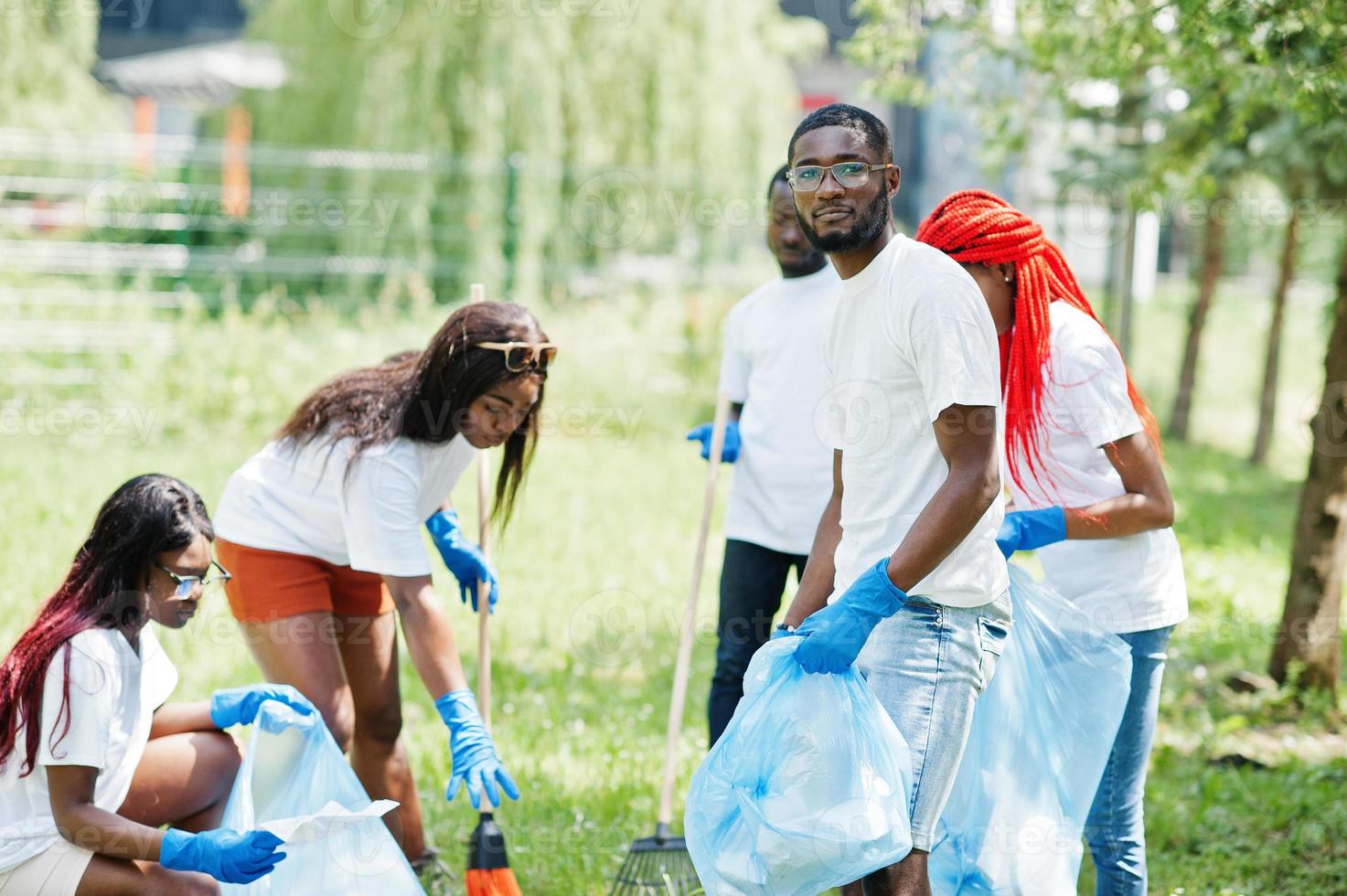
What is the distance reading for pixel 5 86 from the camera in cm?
1088

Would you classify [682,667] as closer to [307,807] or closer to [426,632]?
[426,632]

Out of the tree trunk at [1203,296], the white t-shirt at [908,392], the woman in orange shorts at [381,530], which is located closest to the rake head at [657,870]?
the woman in orange shorts at [381,530]

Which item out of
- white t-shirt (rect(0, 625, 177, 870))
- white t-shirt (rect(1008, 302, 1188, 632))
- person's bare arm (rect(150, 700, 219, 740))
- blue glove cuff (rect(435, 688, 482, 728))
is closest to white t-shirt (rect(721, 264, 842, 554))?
white t-shirt (rect(1008, 302, 1188, 632))

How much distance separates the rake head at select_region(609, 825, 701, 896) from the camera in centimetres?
326

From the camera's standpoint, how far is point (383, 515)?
2889 millimetres

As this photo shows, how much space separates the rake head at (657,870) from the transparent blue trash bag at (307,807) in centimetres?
66

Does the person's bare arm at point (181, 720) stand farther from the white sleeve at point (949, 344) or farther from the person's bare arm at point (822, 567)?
the white sleeve at point (949, 344)

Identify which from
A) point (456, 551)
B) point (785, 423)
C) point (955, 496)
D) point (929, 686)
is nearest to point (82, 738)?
point (456, 551)

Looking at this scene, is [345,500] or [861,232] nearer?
[861,232]

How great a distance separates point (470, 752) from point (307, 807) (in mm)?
360

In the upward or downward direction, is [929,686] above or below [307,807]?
above

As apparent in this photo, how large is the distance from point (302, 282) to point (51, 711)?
8.55 metres

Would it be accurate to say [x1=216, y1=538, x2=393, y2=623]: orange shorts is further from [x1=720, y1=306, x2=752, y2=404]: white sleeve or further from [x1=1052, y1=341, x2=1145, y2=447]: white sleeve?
[x1=1052, y1=341, x2=1145, y2=447]: white sleeve

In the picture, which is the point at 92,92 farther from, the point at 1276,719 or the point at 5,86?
the point at 1276,719
